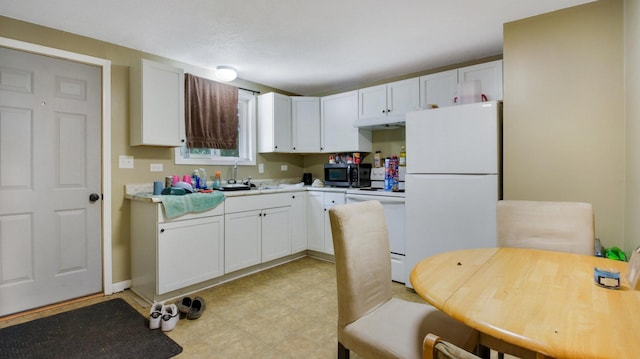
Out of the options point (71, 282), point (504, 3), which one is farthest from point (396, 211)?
point (71, 282)

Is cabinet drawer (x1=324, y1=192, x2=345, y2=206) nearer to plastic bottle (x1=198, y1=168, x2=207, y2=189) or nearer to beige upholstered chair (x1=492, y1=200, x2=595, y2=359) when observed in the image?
plastic bottle (x1=198, y1=168, x2=207, y2=189)

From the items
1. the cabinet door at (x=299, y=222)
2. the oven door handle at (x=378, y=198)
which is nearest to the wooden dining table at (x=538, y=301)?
the oven door handle at (x=378, y=198)

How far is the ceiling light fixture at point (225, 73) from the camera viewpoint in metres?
3.47

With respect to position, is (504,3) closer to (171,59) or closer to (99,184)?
(171,59)

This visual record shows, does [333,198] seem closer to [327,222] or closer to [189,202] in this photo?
[327,222]

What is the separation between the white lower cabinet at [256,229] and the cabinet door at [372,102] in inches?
56.2

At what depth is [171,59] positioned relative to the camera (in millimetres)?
3246

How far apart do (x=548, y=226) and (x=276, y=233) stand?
2.62 metres

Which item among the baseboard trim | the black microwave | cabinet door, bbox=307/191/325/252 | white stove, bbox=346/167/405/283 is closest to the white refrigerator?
white stove, bbox=346/167/405/283

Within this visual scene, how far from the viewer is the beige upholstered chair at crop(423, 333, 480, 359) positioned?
537 millimetres

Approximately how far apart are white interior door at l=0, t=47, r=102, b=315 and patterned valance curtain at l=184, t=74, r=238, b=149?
0.81 metres

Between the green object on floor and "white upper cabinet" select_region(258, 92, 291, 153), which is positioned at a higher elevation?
"white upper cabinet" select_region(258, 92, 291, 153)

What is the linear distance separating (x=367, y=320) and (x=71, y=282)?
8.97ft

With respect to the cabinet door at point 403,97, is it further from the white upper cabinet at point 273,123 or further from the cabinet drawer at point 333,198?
the white upper cabinet at point 273,123
